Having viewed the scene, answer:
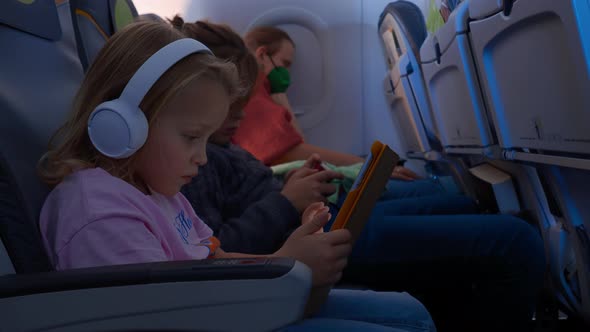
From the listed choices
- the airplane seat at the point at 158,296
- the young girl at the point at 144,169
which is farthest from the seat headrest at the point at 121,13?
the airplane seat at the point at 158,296

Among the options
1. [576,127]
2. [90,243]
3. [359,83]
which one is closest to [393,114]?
[359,83]

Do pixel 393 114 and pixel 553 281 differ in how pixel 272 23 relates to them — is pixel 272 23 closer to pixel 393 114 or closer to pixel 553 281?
pixel 393 114

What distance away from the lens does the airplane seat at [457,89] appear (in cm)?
153

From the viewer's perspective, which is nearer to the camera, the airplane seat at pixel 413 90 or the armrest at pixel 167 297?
the armrest at pixel 167 297

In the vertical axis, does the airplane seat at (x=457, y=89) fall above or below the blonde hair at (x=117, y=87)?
below

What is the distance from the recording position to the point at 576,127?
102 cm

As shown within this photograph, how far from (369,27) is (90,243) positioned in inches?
128

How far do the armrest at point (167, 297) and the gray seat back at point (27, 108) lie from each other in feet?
0.28

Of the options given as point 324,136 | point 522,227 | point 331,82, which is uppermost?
point 522,227

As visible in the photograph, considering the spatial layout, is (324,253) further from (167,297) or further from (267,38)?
(267,38)

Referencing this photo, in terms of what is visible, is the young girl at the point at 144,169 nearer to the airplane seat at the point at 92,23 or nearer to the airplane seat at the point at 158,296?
the airplane seat at the point at 158,296

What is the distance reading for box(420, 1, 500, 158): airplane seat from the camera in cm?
153

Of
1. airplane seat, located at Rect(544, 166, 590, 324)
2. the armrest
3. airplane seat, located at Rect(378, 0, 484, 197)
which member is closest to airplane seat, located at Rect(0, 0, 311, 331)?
the armrest

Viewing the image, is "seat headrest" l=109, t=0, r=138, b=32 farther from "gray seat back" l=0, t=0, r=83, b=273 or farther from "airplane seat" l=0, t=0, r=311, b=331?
"airplane seat" l=0, t=0, r=311, b=331
